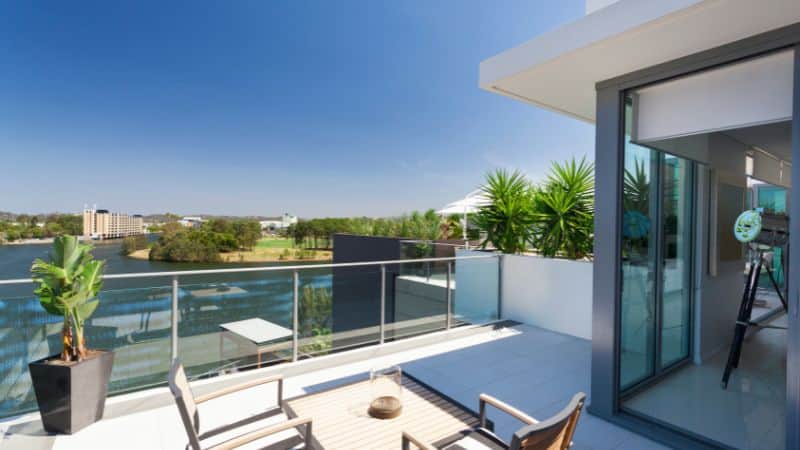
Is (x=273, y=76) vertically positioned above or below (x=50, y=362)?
above

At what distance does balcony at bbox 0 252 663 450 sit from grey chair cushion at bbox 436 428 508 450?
1.02 feet

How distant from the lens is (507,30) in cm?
1449

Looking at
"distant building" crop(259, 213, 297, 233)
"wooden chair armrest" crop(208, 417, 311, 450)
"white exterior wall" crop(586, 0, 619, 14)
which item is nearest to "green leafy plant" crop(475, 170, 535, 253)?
"white exterior wall" crop(586, 0, 619, 14)

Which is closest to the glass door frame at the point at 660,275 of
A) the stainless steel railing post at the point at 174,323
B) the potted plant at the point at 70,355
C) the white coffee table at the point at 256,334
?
the white coffee table at the point at 256,334

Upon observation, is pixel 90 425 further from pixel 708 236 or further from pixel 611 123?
pixel 708 236

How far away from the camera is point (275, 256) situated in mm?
18969

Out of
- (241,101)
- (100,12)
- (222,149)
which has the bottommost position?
(222,149)

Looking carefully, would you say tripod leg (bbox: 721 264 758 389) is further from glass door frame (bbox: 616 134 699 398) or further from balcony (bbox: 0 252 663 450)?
balcony (bbox: 0 252 663 450)

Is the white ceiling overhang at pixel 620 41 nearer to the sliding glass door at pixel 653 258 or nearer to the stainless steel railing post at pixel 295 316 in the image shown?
the sliding glass door at pixel 653 258

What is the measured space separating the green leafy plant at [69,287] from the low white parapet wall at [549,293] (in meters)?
5.46

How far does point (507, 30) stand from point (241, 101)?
2011 centimetres

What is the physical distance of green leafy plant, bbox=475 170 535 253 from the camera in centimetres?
692

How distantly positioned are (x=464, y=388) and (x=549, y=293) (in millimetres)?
2759

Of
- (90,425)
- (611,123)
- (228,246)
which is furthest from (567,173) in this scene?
(228,246)
